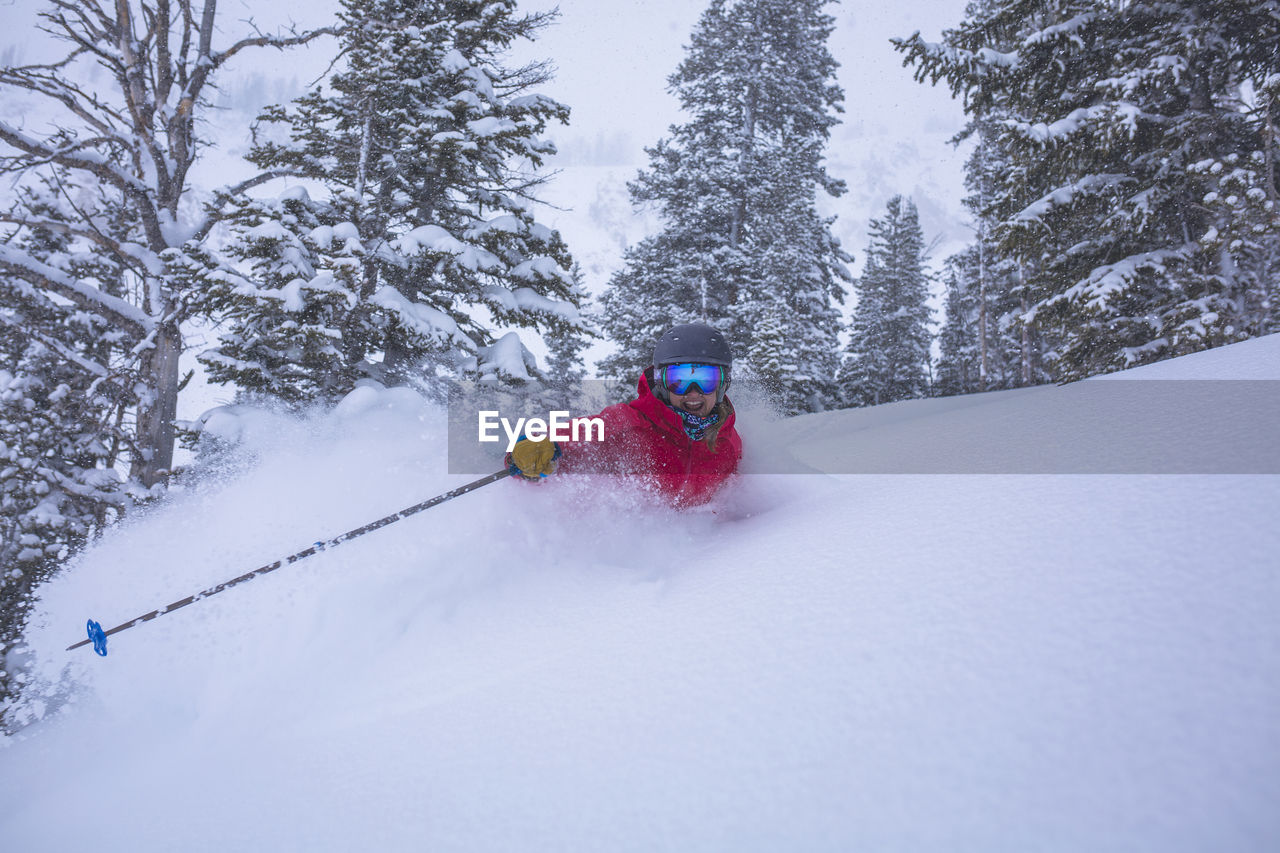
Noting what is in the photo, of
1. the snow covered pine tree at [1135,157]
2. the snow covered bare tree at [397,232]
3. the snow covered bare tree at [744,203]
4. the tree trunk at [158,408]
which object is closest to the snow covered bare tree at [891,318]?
the snow covered bare tree at [744,203]

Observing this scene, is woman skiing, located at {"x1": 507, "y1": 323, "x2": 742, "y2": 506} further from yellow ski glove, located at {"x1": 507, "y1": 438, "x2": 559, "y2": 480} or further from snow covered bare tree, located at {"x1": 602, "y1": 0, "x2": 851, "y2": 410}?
snow covered bare tree, located at {"x1": 602, "y1": 0, "x2": 851, "y2": 410}

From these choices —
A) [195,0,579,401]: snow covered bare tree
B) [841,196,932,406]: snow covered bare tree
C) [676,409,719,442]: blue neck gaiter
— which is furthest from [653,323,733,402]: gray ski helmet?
[841,196,932,406]: snow covered bare tree

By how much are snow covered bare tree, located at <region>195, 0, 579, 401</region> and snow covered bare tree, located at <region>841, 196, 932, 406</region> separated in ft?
63.2

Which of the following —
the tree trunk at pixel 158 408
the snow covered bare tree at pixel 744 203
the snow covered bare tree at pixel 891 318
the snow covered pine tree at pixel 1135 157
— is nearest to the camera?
the snow covered pine tree at pixel 1135 157

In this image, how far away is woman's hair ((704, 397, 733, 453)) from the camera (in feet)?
11.6

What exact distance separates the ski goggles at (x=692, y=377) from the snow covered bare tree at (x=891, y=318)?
78.5ft

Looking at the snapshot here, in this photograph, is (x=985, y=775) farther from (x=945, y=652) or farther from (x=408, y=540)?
(x=408, y=540)

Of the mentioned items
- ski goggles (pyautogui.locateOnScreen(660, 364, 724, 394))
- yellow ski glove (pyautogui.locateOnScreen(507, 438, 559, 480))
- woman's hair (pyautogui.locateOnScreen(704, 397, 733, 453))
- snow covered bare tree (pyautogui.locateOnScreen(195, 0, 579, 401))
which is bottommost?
yellow ski glove (pyautogui.locateOnScreen(507, 438, 559, 480))

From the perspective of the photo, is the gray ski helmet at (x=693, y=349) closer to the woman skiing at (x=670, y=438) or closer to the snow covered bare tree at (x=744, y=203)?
the woman skiing at (x=670, y=438)

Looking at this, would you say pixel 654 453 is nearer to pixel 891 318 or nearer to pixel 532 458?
pixel 532 458

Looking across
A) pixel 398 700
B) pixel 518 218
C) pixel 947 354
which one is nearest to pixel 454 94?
pixel 518 218

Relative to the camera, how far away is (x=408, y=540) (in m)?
3.55

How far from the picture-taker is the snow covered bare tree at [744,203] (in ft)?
57.1

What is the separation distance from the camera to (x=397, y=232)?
35.6 feet
